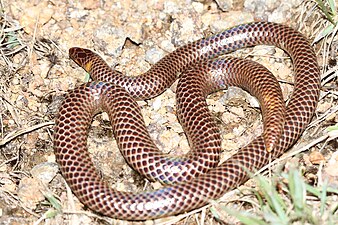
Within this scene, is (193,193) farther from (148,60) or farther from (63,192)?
(148,60)

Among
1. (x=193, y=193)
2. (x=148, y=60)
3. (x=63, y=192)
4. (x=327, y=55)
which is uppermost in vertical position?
(x=327, y=55)

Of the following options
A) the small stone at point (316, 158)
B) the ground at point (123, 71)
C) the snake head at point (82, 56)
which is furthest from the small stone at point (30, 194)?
the small stone at point (316, 158)

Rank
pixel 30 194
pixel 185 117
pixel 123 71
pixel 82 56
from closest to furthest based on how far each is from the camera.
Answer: pixel 30 194
pixel 185 117
pixel 82 56
pixel 123 71

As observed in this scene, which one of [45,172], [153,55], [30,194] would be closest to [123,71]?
[153,55]

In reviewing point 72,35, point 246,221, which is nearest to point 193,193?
point 246,221

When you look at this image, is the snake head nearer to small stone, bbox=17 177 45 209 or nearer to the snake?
the snake

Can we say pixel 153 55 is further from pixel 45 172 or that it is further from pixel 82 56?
pixel 45 172

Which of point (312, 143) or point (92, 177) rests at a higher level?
point (312, 143)

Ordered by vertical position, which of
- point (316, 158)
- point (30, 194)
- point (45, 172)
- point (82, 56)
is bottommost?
point (30, 194)
